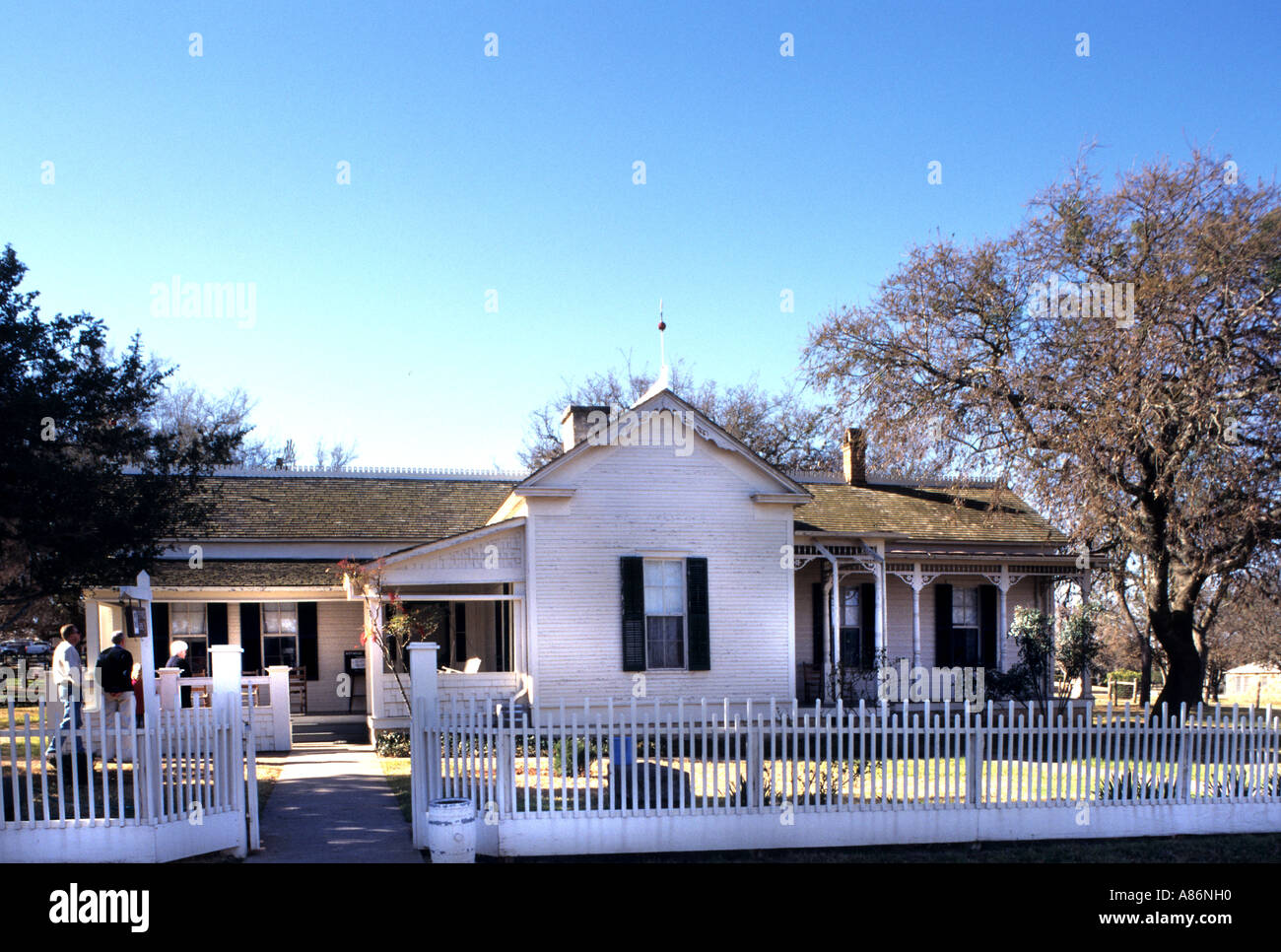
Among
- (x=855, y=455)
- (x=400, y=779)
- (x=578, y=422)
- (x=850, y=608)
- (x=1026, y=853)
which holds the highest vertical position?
(x=578, y=422)

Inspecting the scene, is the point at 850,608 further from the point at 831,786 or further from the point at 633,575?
the point at 831,786

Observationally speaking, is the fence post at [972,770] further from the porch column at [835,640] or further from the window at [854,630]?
the window at [854,630]

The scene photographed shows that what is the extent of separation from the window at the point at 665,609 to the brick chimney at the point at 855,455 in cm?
728

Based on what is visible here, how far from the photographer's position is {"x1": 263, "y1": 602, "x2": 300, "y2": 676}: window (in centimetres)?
2177

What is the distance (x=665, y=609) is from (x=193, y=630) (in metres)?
9.74

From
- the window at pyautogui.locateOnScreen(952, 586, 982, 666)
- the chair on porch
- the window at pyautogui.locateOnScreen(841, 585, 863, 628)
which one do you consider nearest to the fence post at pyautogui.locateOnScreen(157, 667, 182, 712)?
the chair on porch

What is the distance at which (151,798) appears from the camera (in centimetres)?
884

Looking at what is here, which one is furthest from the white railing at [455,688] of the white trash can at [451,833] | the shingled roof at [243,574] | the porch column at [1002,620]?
the porch column at [1002,620]

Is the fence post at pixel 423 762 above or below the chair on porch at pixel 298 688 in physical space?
above

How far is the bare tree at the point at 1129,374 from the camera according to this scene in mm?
18391

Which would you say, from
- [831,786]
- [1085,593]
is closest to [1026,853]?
[831,786]

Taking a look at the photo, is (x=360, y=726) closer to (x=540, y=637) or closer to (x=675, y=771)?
(x=540, y=637)

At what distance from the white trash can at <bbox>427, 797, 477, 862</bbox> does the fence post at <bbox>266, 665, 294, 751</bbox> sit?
9195 millimetres

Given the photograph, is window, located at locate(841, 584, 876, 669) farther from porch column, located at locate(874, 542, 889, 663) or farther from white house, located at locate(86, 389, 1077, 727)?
porch column, located at locate(874, 542, 889, 663)
